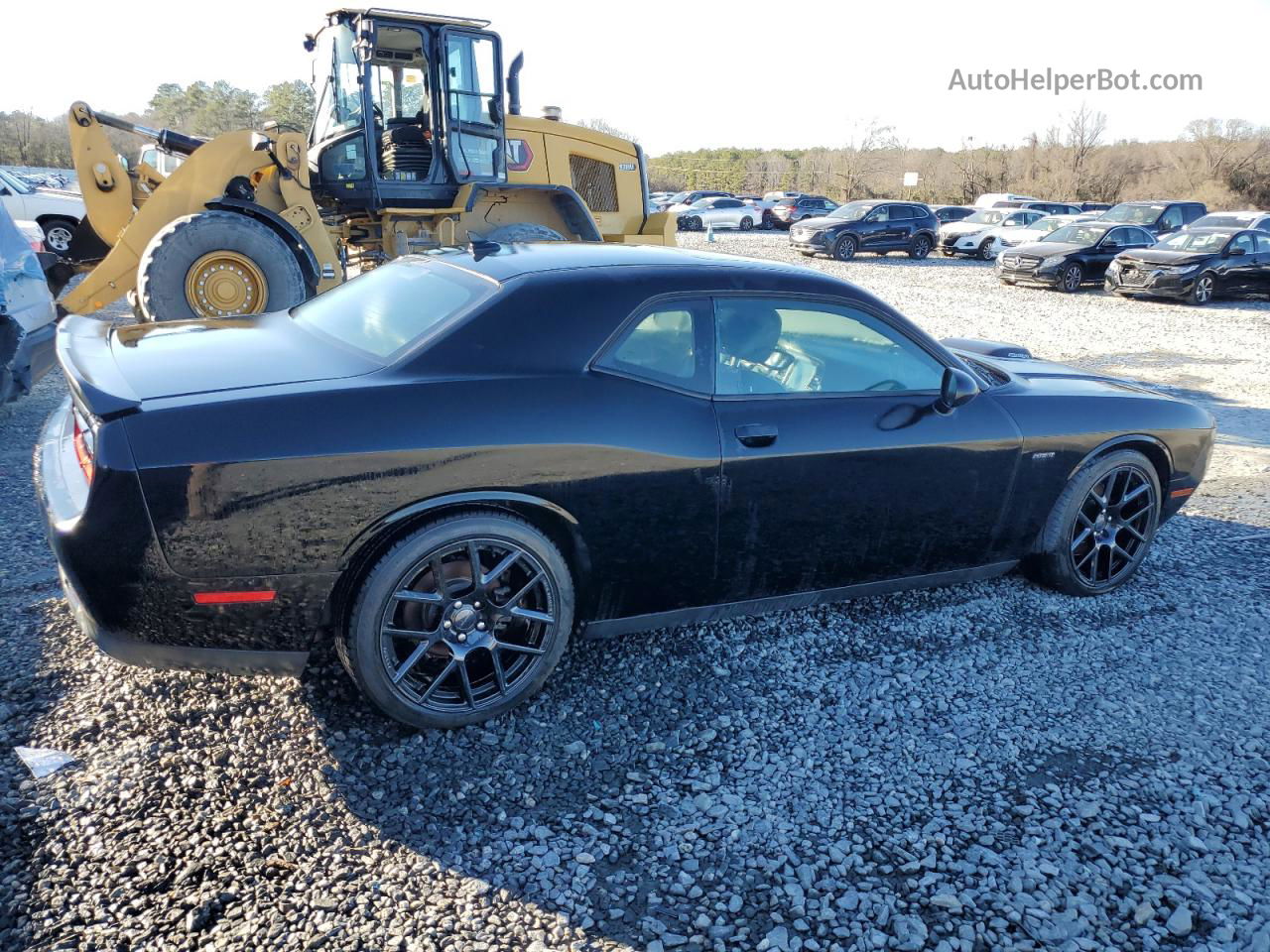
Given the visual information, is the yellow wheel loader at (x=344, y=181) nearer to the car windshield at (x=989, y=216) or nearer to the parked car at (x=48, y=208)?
the parked car at (x=48, y=208)

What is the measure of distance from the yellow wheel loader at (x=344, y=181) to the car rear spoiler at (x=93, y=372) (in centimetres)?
393

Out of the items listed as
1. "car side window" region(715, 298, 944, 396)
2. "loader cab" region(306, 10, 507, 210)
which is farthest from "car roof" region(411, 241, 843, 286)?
"loader cab" region(306, 10, 507, 210)

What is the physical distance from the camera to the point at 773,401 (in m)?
3.26

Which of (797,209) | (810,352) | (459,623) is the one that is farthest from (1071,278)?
(459,623)

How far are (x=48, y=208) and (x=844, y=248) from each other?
58.7 feet

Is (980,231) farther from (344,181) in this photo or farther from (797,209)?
(344,181)

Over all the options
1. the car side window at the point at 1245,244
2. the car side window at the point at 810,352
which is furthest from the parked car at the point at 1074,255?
the car side window at the point at 810,352

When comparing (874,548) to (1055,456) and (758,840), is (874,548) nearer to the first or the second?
(1055,456)

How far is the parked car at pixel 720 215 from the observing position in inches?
1266

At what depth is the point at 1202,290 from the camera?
16.3 meters

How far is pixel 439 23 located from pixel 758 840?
323 inches

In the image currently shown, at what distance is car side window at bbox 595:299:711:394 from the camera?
10.0 ft

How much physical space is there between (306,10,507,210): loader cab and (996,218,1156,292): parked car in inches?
530

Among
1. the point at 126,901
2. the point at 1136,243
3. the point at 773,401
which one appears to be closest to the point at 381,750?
the point at 126,901
